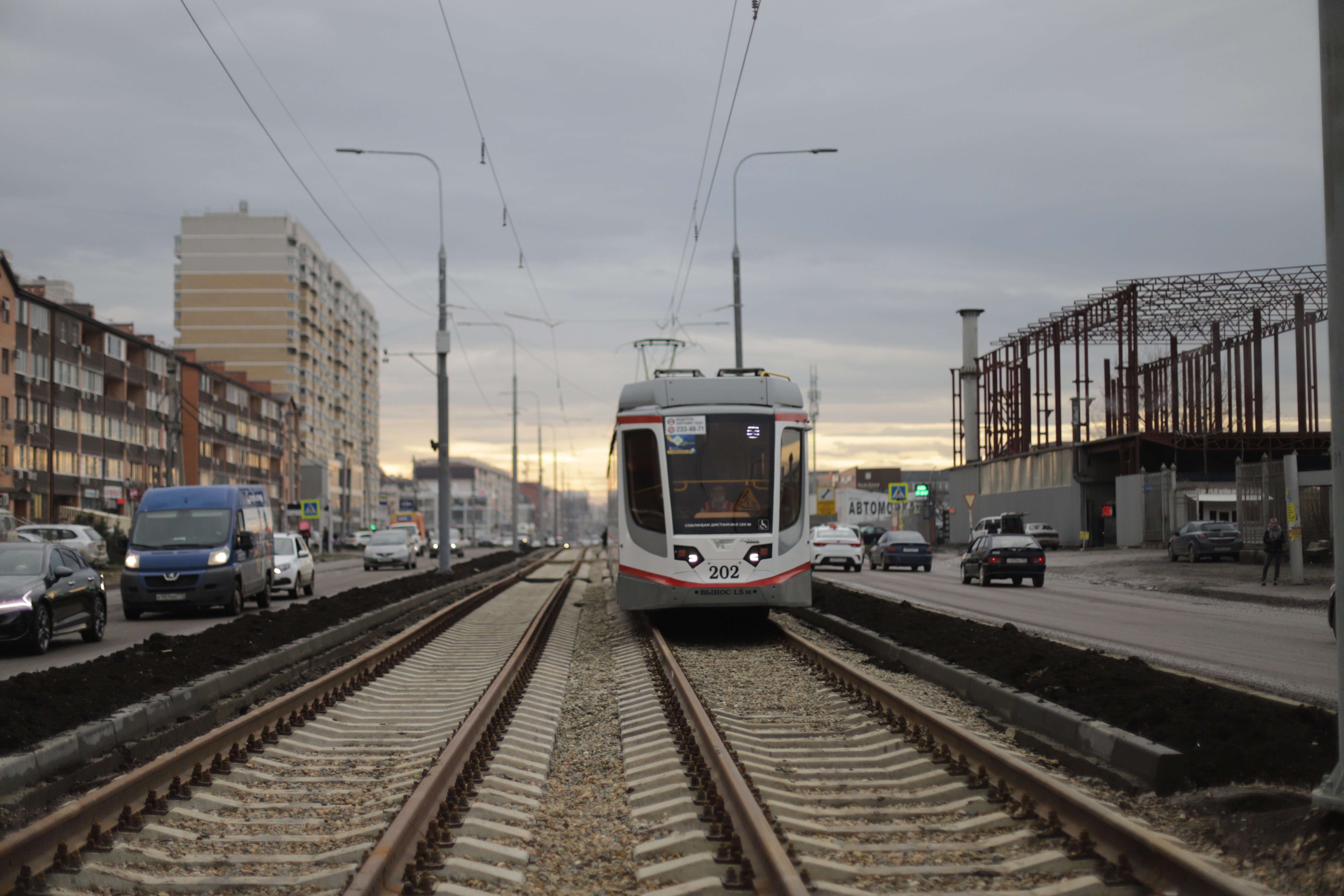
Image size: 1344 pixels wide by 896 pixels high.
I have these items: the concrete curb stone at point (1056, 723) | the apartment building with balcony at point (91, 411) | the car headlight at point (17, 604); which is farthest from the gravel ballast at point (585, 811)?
the apartment building with balcony at point (91, 411)

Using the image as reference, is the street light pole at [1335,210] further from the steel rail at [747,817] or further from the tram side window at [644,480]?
the tram side window at [644,480]

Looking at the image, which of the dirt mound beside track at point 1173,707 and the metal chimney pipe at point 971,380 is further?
the metal chimney pipe at point 971,380

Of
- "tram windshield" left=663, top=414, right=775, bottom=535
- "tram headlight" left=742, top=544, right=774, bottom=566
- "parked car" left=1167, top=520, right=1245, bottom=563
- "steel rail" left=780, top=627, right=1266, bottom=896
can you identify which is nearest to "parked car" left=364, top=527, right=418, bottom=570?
"parked car" left=1167, top=520, right=1245, bottom=563

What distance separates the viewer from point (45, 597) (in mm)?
15781

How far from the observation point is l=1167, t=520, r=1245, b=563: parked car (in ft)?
125

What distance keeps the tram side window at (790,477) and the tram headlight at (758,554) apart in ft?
1.08

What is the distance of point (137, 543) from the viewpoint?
73.2 ft

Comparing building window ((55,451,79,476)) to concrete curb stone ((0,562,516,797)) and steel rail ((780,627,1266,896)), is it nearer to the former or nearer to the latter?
concrete curb stone ((0,562,516,797))

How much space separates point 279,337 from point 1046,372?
81838 millimetres

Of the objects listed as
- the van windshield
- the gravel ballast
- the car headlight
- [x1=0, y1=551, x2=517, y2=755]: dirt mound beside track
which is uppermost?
the van windshield

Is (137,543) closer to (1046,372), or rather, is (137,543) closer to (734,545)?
(734,545)

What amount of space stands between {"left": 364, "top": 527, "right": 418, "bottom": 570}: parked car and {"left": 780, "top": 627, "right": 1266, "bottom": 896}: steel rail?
42.5 meters

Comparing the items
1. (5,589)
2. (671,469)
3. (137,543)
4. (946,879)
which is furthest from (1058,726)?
(137,543)

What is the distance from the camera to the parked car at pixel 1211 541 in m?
38.0
